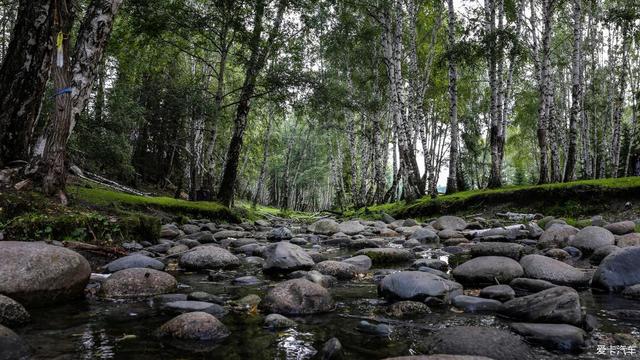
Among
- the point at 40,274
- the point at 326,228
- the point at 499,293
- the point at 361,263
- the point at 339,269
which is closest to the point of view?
the point at 40,274

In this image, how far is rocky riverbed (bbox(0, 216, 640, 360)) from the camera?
2.68 m

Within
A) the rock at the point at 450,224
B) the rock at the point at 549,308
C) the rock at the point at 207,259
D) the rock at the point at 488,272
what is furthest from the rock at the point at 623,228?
the rock at the point at 207,259

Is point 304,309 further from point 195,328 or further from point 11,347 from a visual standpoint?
point 11,347

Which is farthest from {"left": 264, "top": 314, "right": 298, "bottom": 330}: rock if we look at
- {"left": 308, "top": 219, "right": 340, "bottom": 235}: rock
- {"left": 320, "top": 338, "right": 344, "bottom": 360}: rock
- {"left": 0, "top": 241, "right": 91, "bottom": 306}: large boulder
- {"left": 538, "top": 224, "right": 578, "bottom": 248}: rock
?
{"left": 308, "top": 219, "right": 340, "bottom": 235}: rock

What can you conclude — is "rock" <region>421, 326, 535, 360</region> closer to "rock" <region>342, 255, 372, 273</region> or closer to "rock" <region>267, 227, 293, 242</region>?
"rock" <region>342, 255, 372, 273</region>

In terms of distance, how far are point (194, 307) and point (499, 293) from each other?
282 centimetres

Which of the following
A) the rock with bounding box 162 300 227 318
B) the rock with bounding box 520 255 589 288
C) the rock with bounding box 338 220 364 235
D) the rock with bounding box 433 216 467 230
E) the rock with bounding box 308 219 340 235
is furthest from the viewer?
the rock with bounding box 308 219 340 235

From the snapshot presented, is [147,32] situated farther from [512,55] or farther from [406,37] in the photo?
[406,37]

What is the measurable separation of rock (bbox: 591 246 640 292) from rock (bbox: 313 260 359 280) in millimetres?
2704

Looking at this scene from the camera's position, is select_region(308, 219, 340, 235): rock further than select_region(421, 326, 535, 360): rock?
Yes

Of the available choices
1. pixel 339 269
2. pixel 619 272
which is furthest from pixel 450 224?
pixel 619 272

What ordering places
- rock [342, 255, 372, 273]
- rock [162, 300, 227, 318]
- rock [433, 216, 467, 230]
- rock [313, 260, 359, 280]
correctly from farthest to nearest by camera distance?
rock [433, 216, 467, 230] < rock [342, 255, 372, 273] < rock [313, 260, 359, 280] < rock [162, 300, 227, 318]

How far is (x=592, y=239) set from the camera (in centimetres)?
637

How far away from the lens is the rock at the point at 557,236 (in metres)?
7.14
